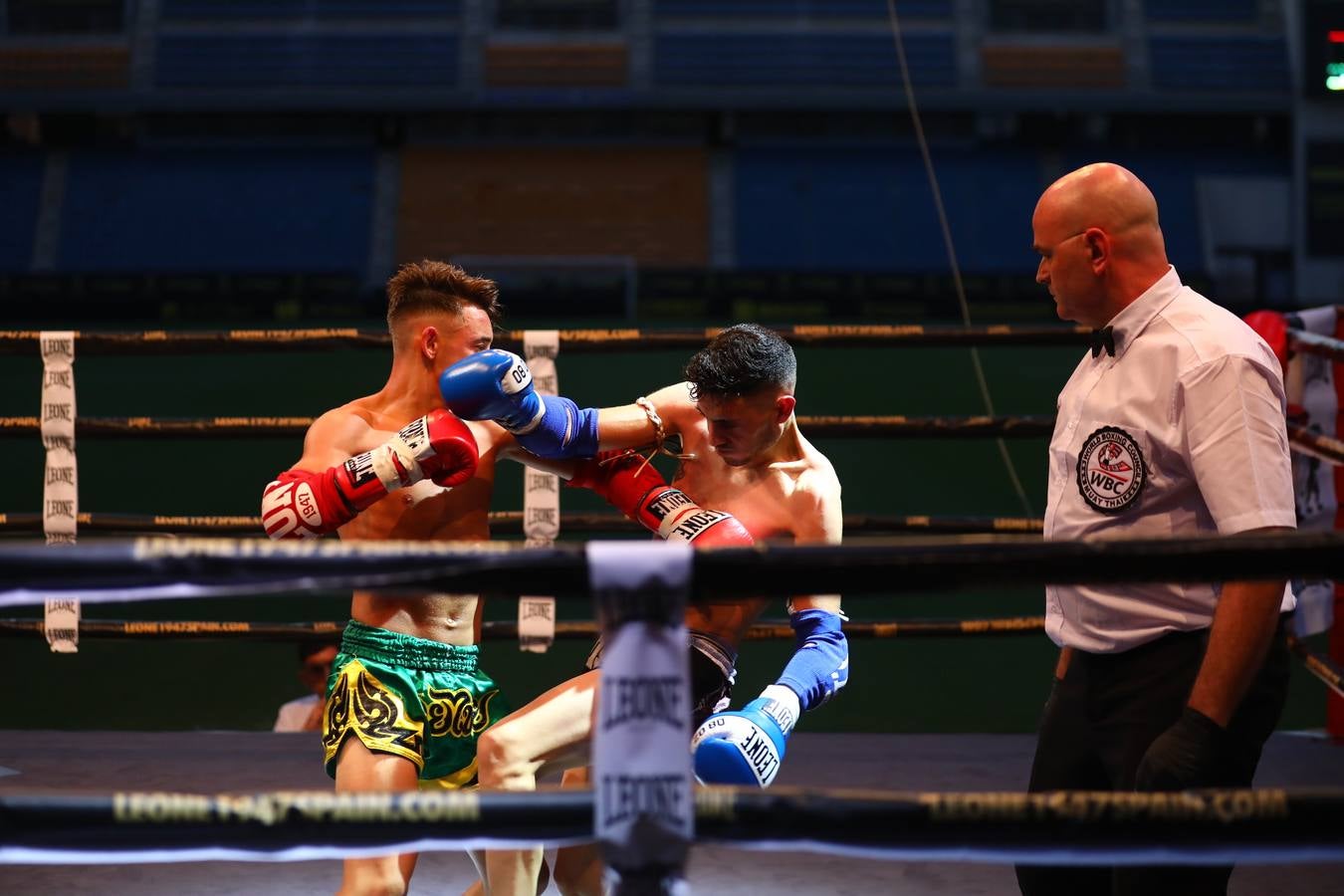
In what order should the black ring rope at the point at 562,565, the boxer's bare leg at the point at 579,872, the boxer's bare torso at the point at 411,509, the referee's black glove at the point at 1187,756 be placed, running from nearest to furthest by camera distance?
the black ring rope at the point at 562,565, the referee's black glove at the point at 1187,756, the boxer's bare leg at the point at 579,872, the boxer's bare torso at the point at 411,509

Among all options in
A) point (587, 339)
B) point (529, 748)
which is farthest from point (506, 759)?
point (587, 339)

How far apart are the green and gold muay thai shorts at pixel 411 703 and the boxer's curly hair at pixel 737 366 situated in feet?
2.26

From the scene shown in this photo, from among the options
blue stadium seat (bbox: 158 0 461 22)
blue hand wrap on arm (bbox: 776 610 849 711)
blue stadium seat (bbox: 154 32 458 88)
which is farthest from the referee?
blue stadium seat (bbox: 158 0 461 22)

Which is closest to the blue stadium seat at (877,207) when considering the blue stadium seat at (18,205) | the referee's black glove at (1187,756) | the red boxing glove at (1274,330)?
the blue stadium seat at (18,205)

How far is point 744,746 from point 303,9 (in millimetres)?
19313

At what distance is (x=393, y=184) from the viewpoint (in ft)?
60.0

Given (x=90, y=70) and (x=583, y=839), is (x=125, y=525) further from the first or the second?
(x=90, y=70)

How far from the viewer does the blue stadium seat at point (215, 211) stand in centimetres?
1742

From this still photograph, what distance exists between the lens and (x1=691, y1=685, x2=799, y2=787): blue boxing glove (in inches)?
68.3

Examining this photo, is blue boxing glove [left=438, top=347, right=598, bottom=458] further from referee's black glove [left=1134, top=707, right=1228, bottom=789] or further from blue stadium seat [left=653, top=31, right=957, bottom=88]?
blue stadium seat [left=653, top=31, right=957, bottom=88]

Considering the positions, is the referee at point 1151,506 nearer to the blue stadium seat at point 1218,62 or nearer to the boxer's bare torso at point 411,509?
the boxer's bare torso at point 411,509

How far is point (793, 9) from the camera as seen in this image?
754 inches

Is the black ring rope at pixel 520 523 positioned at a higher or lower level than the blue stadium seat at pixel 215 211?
lower

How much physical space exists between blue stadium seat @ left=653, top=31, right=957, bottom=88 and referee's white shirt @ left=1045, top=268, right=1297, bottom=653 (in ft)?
56.8
